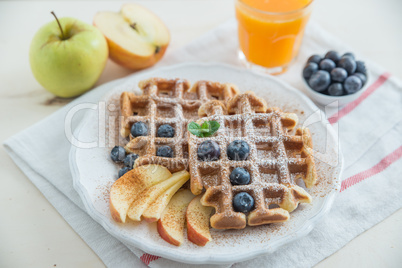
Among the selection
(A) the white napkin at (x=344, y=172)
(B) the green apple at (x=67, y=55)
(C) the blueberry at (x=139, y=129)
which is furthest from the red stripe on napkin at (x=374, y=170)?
(B) the green apple at (x=67, y=55)

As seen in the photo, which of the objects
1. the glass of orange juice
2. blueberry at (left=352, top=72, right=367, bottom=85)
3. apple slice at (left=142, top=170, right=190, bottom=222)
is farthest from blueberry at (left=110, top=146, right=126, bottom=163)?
blueberry at (left=352, top=72, right=367, bottom=85)

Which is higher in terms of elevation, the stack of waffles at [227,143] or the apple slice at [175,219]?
the stack of waffles at [227,143]

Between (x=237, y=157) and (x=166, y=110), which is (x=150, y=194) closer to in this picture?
(x=237, y=157)

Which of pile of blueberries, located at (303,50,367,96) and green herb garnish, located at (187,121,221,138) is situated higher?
green herb garnish, located at (187,121,221,138)

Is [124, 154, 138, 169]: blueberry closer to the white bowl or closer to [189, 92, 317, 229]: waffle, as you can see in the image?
[189, 92, 317, 229]: waffle

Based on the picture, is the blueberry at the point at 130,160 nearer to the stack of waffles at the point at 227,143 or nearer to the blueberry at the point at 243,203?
the stack of waffles at the point at 227,143

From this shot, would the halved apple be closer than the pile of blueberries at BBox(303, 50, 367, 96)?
No
